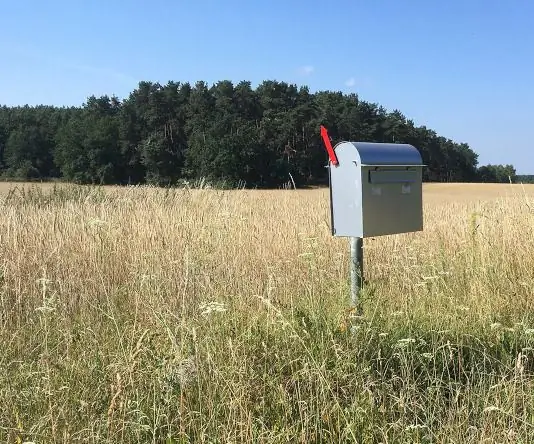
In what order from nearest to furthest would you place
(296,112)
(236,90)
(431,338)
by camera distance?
1. (431,338)
2. (296,112)
3. (236,90)

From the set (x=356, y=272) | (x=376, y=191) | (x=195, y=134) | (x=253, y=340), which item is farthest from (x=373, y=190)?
(x=195, y=134)

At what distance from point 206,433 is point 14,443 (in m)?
0.73

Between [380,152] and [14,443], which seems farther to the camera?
[380,152]

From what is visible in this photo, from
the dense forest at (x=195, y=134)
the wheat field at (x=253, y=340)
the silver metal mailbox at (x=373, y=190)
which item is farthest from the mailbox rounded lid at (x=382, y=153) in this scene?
the dense forest at (x=195, y=134)

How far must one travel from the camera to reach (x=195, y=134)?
6669 centimetres

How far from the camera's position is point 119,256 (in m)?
5.07

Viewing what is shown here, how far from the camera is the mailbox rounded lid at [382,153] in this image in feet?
10.7

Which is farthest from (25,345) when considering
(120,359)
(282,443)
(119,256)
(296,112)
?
(296,112)

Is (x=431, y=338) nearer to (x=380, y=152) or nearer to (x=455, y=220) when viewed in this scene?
(x=380, y=152)

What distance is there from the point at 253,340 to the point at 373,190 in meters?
1.19

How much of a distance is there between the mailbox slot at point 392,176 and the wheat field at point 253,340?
0.68 meters

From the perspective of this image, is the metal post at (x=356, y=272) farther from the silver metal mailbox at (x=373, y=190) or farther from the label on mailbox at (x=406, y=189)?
the label on mailbox at (x=406, y=189)

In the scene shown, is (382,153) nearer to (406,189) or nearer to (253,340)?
(406,189)

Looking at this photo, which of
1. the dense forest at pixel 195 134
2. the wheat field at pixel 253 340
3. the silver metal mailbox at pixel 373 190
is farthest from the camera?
the dense forest at pixel 195 134
